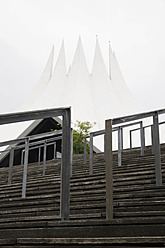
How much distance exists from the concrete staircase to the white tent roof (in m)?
14.8

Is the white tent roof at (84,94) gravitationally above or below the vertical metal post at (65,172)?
above

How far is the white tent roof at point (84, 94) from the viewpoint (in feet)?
68.7

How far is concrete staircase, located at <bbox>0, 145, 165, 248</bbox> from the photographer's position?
212 cm

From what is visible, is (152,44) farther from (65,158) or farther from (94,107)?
(65,158)

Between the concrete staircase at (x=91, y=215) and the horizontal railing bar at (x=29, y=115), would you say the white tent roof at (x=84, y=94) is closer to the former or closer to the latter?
the concrete staircase at (x=91, y=215)

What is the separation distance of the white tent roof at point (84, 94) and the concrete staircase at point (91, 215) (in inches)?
581

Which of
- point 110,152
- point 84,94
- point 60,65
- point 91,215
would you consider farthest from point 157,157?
point 60,65

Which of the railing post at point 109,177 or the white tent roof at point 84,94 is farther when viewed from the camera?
the white tent roof at point 84,94

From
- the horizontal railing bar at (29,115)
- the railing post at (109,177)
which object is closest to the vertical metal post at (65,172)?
the horizontal railing bar at (29,115)

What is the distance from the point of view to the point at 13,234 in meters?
2.45

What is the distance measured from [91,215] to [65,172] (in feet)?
1.34

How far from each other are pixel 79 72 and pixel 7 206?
21762 mm

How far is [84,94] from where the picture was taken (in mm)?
23109

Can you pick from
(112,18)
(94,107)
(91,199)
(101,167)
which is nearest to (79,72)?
(94,107)
